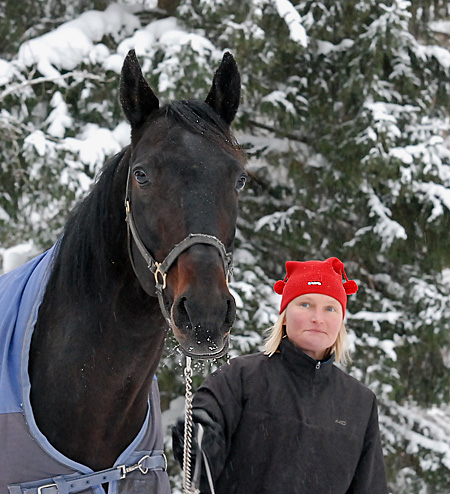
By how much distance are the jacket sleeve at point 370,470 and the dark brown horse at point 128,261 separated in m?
0.81

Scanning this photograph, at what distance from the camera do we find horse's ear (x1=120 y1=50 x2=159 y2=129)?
6.54ft

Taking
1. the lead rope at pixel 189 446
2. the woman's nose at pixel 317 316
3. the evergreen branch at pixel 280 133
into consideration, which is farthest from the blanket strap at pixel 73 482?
the evergreen branch at pixel 280 133

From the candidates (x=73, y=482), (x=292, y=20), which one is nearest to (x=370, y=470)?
(x=73, y=482)

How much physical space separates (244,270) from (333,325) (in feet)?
11.6

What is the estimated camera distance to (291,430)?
227cm

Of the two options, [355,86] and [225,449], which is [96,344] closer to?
[225,449]

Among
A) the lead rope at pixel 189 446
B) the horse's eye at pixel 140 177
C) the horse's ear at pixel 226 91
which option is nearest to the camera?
the horse's eye at pixel 140 177

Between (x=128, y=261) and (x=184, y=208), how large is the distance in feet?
1.16

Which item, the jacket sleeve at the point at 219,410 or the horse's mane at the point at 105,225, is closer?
the horse's mane at the point at 105,225

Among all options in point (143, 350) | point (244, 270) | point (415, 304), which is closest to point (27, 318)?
point (143, 350)

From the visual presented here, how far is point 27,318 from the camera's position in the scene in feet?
6.72

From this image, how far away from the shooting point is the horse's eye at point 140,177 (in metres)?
1.79

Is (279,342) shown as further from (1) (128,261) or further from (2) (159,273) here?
(2) (159,273)

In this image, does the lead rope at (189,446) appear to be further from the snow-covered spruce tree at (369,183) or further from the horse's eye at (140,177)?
the snow-covered spruce tree at (369,183)
